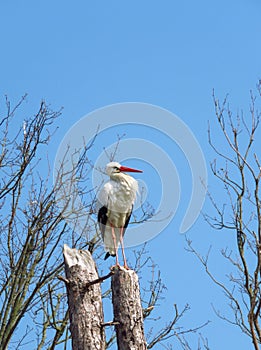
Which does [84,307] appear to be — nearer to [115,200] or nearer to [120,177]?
[115,200]

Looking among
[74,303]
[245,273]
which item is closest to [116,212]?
[245,273]

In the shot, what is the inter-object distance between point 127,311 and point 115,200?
287cm

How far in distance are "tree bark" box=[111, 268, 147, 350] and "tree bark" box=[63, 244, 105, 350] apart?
0.21 m

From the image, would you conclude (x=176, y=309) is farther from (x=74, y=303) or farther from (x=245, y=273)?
(x=74, y=303)

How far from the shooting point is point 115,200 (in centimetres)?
891

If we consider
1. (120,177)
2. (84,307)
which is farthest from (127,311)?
(120,177)

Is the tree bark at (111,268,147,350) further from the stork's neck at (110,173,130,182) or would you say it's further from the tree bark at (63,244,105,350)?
the stork's neck at (110,173,130,182)

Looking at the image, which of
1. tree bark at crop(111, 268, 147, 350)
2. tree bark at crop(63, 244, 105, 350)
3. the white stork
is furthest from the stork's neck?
tree bark at crop(63, 244, 105, 350)

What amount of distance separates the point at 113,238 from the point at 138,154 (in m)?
1.24

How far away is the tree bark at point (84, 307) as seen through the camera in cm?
594

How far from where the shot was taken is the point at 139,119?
9008 mm

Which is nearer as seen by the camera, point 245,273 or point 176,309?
point 245,273

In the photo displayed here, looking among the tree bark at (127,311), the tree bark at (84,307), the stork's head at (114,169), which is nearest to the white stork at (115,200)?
the stork's head at (114,169)

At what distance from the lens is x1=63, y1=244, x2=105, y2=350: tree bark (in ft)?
19.5
